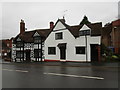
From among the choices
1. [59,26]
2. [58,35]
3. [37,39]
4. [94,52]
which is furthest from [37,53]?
[94,52]

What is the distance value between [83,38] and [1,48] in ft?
119

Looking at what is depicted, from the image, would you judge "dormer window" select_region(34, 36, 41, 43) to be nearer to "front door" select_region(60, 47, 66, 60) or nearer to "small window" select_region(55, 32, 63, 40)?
"small window" select_region(55, 32, 63, 40)

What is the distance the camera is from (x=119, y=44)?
26031 mm

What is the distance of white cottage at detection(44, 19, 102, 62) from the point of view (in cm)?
1784

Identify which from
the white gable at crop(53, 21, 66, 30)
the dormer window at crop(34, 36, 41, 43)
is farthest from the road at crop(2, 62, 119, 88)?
the dormer window at crop(34, 36, 41, 43)

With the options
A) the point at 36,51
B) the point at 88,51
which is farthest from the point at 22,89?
the point at 36,51

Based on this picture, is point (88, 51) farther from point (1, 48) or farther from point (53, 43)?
point (1, 48)

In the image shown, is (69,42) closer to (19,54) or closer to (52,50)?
(52,50)

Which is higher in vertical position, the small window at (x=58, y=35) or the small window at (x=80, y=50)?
the small window at (x=58, y=35)

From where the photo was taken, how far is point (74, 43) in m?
19.1

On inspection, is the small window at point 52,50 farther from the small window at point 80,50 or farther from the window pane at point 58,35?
the small window at point 80,50

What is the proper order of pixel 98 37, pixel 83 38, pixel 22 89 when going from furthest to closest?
1. pixel 83 38
2. pixel 98 37
3. pixel 22 89

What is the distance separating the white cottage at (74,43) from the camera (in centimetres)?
1784

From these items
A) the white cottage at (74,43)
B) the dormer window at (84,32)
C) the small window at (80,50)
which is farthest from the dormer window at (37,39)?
the dormer window at (84,32)
